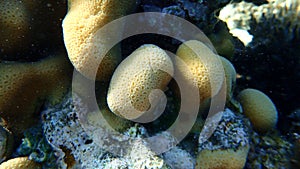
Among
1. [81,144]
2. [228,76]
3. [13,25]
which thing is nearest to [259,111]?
[228,76]

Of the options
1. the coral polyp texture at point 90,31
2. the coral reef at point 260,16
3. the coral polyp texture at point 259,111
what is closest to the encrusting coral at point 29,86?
the coral polyp texture at point 90,31

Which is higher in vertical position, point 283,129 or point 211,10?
point 211,10

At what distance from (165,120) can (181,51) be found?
540mm

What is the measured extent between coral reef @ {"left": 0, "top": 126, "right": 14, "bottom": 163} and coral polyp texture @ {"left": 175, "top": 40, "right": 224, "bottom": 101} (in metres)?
1.64

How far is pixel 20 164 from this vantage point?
215cm

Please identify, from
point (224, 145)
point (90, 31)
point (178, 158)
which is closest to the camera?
point (90, 31)

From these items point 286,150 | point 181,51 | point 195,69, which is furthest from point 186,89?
point 286,150

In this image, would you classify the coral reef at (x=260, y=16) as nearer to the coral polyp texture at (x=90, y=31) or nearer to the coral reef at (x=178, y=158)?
the coral polyp texture at (x=90, y=31)

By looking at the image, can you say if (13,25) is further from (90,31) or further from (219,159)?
(219,159)

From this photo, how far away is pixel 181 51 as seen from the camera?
1979 millimetres

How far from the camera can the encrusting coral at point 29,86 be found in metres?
2.20

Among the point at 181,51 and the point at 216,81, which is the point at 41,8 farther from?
the point at 216,81

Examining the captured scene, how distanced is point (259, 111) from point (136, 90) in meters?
1.38

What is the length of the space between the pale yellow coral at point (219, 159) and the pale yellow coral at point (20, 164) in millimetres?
1316
